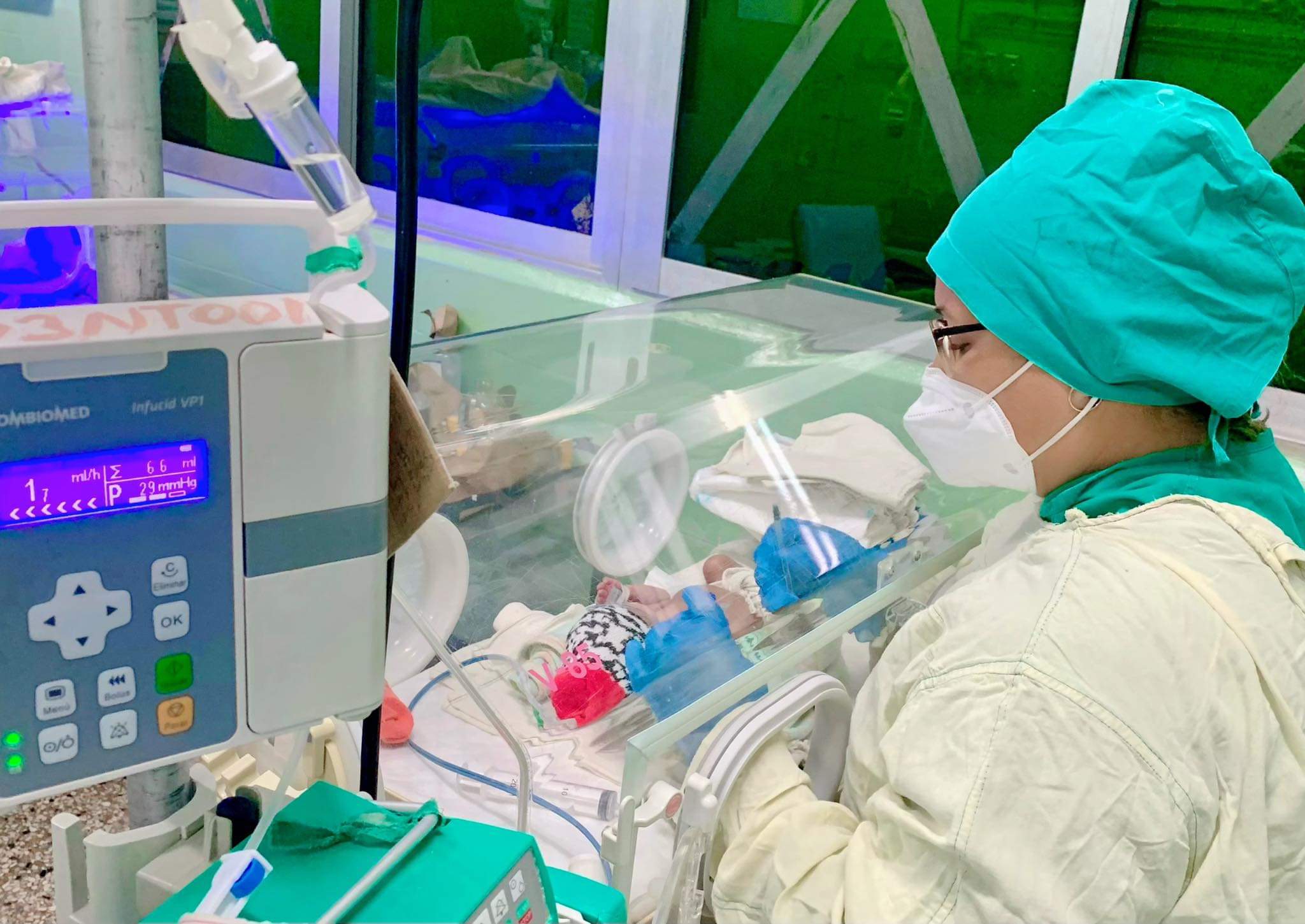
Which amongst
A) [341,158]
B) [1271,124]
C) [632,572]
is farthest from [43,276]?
[1271,124]

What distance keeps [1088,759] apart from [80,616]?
0.64 meters

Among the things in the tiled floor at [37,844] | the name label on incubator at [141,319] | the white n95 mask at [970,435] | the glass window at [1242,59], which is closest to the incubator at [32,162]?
the tiled floor at [37,844]

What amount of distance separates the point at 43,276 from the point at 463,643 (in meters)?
1.63

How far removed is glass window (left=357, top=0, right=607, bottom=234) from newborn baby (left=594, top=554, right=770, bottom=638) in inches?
69.1

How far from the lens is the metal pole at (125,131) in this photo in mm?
492

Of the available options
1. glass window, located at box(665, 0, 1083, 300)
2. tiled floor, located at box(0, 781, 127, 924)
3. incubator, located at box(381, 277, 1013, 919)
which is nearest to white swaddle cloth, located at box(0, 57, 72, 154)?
glass window, located at box(665, 0, 1083, 300)

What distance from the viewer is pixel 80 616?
48 centimetres

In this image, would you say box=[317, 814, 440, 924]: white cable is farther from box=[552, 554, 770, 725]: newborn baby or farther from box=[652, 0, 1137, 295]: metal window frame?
box=[652, 0, 1137, 295]: metal window frame

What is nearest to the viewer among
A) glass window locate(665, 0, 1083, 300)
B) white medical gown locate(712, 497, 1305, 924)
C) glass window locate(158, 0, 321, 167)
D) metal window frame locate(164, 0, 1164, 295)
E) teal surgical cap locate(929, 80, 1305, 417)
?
white medical gown locate(712, 497, 1305, 924)

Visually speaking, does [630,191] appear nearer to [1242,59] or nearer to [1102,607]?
[1242,59]

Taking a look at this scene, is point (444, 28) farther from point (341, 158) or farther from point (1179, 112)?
point (341, 158)

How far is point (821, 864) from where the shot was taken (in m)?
0.85

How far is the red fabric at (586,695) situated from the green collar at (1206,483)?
0.49 metres

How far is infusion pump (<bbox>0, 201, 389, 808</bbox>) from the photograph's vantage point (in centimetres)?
46
